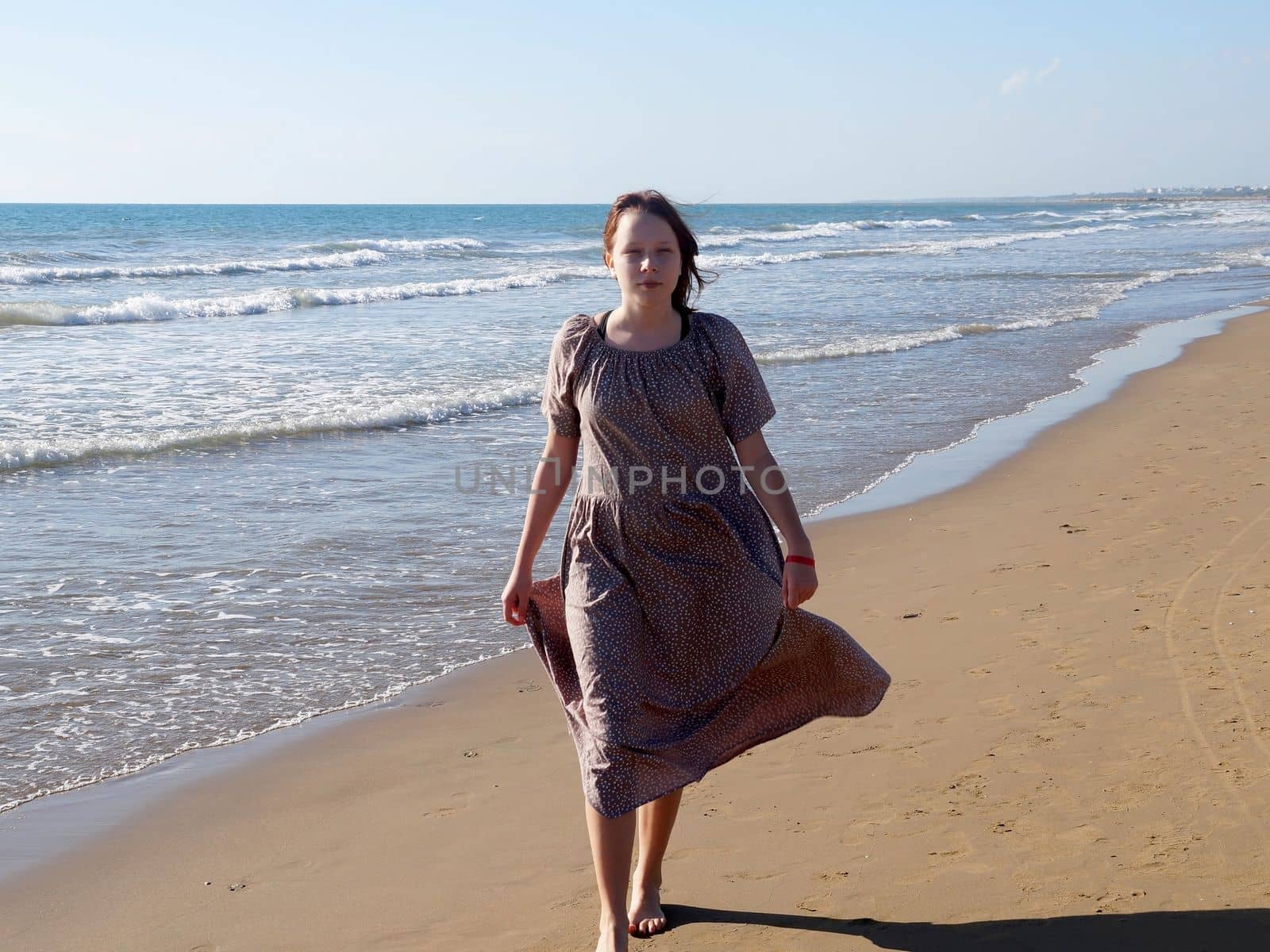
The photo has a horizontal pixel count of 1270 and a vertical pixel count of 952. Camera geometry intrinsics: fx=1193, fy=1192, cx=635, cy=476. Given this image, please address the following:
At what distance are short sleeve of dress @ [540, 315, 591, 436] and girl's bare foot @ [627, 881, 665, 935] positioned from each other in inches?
44.7

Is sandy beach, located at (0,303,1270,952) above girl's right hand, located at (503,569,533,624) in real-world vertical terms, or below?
below

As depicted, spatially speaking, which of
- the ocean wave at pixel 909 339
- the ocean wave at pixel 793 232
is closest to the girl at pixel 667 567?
the ocean wave at pixel 909 339

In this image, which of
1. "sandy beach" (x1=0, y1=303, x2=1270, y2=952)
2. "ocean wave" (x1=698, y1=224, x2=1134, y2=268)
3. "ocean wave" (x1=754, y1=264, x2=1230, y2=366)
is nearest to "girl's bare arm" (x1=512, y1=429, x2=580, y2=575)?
"sandy beach" (x1=0, y1=303, x2=1270, y2=952)

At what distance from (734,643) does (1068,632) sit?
101 inches

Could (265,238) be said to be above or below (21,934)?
above

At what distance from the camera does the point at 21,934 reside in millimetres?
3076

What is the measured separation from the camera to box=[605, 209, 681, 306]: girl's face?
8.75 feet

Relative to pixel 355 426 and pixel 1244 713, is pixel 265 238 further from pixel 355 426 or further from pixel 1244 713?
pixel 1244 713

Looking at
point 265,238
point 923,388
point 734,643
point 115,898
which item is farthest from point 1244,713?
point 265,238

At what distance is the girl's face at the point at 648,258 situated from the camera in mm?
2666

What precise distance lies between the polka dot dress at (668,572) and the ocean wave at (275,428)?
7.29 metres

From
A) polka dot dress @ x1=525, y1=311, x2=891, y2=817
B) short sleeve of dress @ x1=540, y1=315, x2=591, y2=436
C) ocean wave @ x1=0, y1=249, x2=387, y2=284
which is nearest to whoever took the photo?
polka dot dress @ x1=525, y1=311, x2=891, y2=817

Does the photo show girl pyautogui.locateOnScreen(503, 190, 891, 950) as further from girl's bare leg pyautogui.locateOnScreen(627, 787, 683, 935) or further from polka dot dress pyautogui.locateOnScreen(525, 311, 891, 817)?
girl's bare leg pyautogui.locateOnScreen(627, 787, 683, 935)

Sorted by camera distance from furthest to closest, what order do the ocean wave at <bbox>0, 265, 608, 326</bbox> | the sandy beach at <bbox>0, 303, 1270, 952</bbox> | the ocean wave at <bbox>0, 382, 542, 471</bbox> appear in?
the ocean wave at <bbox>0, 265, 608, 326</bbox> → the ocean wave at <bbox>0, 382, 542, 471</bbox> → the sandy beach at <bbox>0, 303, 1270, 952</bbox>
